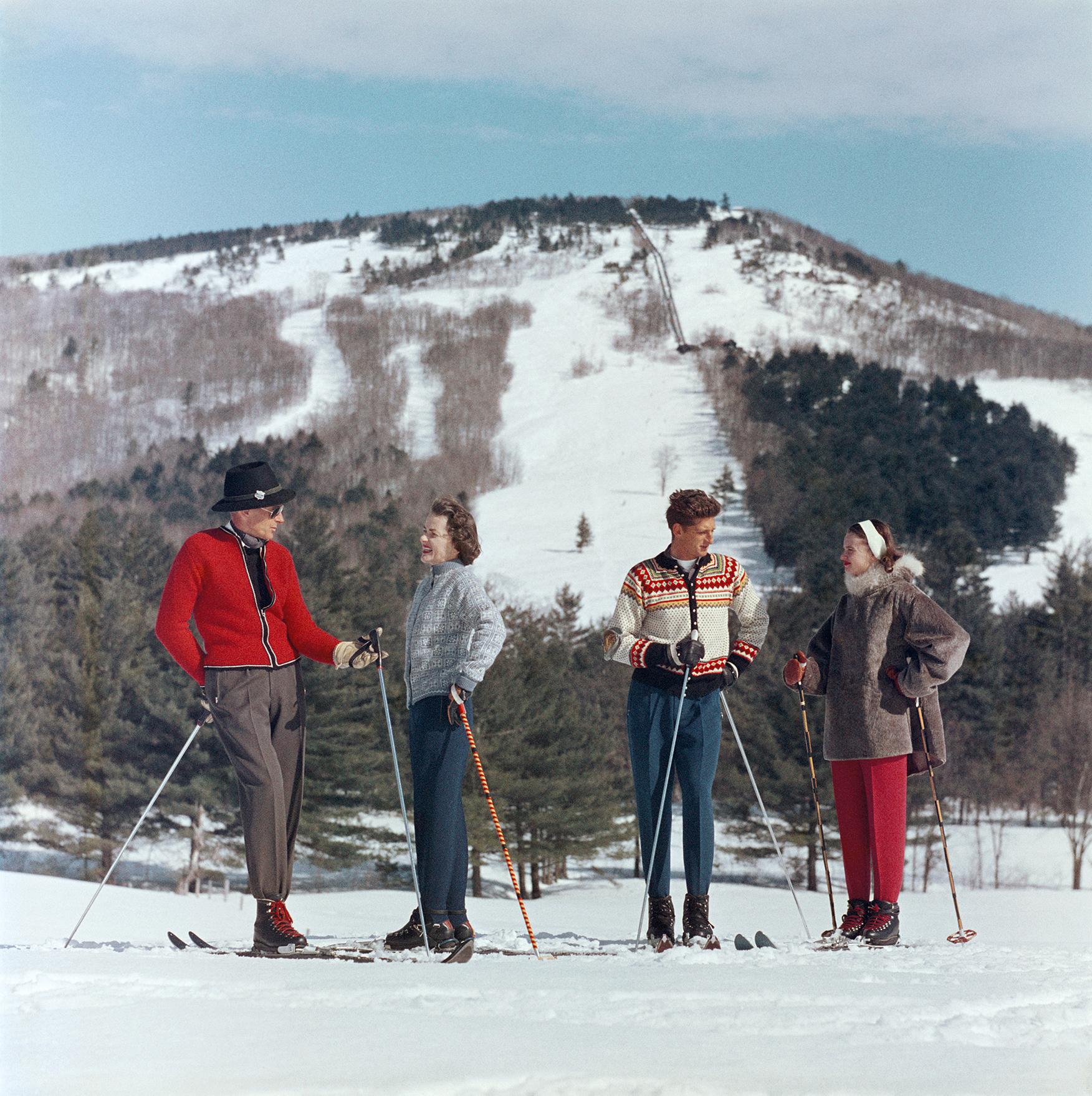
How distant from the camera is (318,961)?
402 centimetres

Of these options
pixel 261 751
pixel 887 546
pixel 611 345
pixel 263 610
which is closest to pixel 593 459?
pixel 611 345

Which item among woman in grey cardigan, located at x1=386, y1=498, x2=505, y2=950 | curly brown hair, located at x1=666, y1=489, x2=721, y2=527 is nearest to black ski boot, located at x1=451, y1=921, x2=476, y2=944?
woman in grey cardigan, located at x1=386, y1=498, x2=505, y2=950

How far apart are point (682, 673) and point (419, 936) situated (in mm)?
1293

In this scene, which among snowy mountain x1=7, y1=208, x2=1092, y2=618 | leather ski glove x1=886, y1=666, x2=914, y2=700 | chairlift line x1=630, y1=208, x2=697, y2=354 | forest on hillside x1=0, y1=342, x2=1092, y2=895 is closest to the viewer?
leather ski glove x1=886, y1=666, x2=914, y2=700

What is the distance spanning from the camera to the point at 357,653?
4.49 meters

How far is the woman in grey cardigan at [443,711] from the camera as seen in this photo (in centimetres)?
438

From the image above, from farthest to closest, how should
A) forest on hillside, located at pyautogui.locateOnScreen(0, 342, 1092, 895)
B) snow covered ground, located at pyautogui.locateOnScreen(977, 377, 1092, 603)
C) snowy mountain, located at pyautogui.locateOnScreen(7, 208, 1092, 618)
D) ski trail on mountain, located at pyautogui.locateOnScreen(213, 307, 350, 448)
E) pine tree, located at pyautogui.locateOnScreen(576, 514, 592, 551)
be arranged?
1. ski trail on mountain, located at pyautogui.locateOnScreen(213, 307, 350, 448)
2. snowy mountain, located at pyautogui.locateOnScreen(7, 208, 1092, 618)
3. pine tree, located at pyautogui.locateOnScreen(576, 514, 592, 551)
4. snow covered ground, located at pyautogui.locateOnScreen(977, 377, 1092, 603)
5. forest on hillside, located at pyautogui.locateOnScreen(0, 342, 1092, 895)

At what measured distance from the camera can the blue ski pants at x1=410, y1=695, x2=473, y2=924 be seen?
4410 millimetres

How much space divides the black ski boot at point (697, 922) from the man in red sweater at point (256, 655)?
1356 mm

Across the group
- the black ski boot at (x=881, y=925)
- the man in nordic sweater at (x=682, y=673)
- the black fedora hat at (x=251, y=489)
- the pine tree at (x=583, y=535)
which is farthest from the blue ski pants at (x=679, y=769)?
the pine tree at (x=583, y=535)

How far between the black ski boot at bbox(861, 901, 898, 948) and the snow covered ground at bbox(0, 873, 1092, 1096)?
15cm

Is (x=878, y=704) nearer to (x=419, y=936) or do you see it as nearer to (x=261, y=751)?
(x=419, y=936)

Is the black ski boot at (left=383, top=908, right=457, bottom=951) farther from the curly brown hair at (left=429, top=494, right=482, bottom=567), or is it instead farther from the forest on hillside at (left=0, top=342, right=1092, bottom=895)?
the forest on hillside at (left=0, top=342, right=1092, bottom=895)

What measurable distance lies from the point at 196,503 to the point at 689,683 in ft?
226
